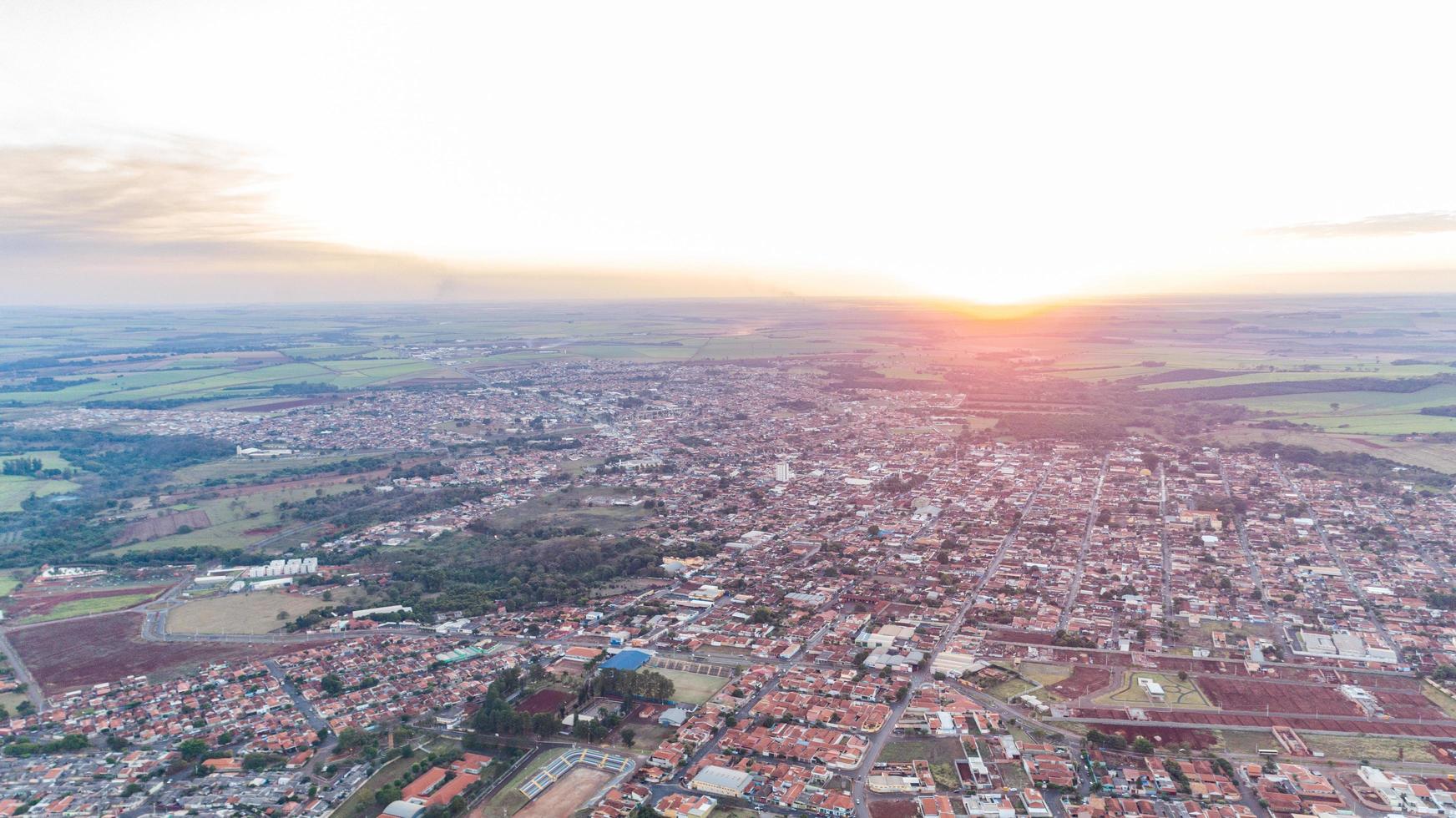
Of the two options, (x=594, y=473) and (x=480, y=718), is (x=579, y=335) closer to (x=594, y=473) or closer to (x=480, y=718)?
(x=594, y=473)

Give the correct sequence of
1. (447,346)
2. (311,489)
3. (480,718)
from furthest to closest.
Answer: (447,346) < (311,489) < (480,718)

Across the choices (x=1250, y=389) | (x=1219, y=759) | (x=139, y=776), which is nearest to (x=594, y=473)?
(x=139, y=776)

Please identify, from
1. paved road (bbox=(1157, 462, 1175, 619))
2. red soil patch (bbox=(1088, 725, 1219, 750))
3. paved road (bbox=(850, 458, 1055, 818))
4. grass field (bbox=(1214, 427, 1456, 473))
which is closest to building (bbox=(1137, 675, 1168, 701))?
red soil patch (bbox=(1088, 725, 1219, 750))

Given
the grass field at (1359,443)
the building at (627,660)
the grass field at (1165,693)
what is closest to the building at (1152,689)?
the grass field at (1165,693)

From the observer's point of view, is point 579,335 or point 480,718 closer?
point 480,718

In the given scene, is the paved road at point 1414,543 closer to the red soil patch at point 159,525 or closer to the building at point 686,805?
the building at point 686,805

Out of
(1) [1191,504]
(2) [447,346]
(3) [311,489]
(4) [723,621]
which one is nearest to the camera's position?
(4) [723,621]

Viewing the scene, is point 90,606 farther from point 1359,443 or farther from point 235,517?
point 1359,443
